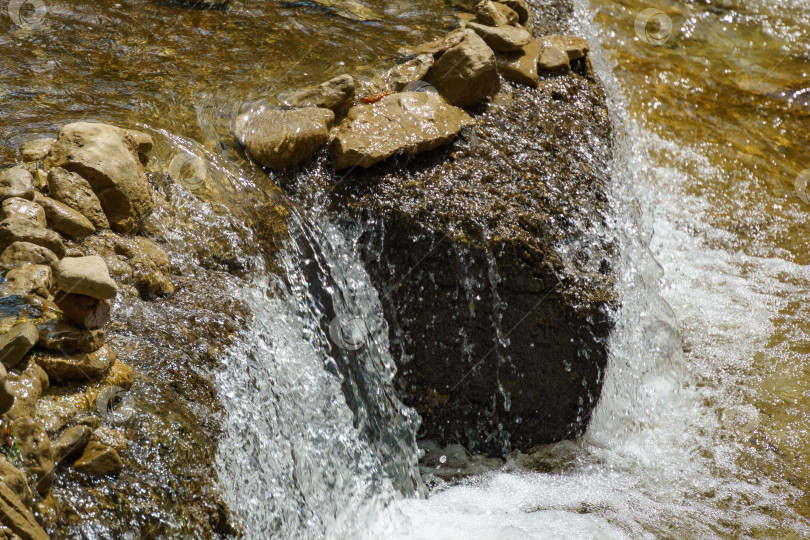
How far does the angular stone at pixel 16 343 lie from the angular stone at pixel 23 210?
1.94 ft

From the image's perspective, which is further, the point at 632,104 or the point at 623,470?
the point at 632,104

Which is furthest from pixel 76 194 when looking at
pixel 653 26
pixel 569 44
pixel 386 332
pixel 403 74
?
pixel 653 26

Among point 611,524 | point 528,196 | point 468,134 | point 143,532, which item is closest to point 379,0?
point 468,134

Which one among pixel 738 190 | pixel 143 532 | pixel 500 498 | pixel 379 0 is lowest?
pixel 500 498

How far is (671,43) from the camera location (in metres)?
6.87

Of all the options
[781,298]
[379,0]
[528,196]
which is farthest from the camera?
[379,0]

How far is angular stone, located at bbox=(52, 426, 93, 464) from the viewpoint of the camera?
191 cm

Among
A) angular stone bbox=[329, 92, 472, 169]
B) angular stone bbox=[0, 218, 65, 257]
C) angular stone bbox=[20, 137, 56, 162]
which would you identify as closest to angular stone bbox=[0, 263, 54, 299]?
angular stone bbox=[0, 218, 65, 257]

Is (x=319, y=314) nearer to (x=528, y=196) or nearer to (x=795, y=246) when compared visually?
(x=528, y=196)

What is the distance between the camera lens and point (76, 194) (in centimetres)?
264

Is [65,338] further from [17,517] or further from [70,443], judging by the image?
[17,517]

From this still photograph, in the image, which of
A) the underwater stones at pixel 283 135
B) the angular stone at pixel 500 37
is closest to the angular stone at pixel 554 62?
the angular stone at pixel 500 37

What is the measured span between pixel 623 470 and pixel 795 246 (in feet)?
8.67

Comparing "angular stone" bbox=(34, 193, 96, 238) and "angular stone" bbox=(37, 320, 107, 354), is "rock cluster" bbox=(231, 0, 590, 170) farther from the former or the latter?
"angular stone" bbox=(37, 320, 107, 354)
